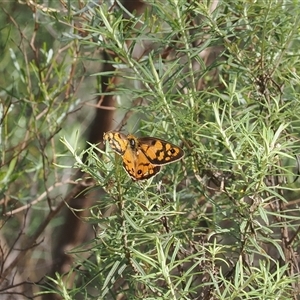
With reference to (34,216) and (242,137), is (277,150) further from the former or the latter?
(34,216)

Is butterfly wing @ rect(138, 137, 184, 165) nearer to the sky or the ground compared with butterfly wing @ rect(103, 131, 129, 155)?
nearer to the ground

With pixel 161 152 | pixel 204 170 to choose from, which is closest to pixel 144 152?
pixel 161 152

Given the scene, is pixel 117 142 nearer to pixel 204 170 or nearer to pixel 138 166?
pixel 138 166

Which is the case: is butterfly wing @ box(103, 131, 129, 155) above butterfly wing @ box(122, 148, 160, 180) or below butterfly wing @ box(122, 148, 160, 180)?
above

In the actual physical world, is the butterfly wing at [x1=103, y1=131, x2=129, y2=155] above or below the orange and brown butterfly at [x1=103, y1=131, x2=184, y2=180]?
above

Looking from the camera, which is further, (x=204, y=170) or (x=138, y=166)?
(x=204, y=170)

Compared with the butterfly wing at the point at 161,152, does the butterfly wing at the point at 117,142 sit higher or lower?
higher

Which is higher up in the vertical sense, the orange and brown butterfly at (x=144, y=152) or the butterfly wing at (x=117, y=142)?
the butterfly wing at (x=117, y=142)
